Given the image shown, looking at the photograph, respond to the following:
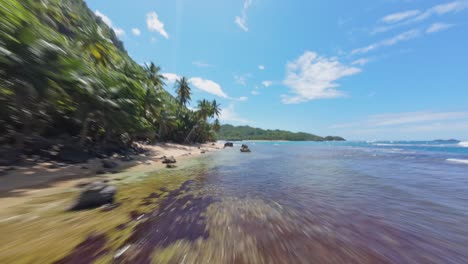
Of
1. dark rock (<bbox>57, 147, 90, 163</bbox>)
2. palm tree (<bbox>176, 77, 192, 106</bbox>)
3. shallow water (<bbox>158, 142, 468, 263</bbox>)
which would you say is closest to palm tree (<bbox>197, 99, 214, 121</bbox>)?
palm tree (<bbox>176, 77, 192, 106</bbox>)

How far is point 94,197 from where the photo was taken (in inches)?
250

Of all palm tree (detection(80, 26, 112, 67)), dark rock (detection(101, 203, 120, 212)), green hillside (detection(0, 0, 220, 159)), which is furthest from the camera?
palm tree (detection(80, 26, 112, 67))

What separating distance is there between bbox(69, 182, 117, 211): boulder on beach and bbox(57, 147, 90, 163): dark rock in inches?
393

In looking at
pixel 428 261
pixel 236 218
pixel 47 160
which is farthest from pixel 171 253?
pixel 47 160

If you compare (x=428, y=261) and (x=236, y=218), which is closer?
(x=428, y=261)

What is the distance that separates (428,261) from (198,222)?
5370 millimetres

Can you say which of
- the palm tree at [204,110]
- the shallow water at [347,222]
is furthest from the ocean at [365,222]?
the palm tree at [204,110]

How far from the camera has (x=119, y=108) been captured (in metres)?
17.2

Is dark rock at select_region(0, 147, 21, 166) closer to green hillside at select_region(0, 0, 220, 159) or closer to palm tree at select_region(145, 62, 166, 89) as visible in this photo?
green hillside at select_region(0, 0, 220, 159)

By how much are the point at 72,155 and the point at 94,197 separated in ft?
36.5

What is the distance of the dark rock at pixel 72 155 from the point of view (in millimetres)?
13734

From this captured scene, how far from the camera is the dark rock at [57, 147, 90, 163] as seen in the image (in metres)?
13.7

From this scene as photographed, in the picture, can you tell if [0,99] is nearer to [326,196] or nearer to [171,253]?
[171,253]

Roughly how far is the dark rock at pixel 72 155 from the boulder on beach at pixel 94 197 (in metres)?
9.99
